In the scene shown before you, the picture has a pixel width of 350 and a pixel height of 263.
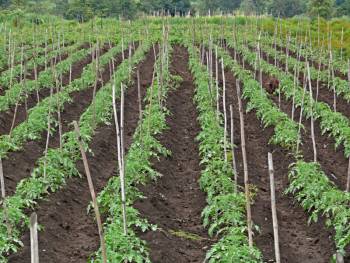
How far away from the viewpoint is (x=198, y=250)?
6.03 metres

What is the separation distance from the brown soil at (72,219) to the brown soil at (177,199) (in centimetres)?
67

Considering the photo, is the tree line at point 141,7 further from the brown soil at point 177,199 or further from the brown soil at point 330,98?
the brown soil at point 177,199

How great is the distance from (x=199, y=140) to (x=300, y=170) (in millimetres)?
2805

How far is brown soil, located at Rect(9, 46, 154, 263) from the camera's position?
574 centimetres

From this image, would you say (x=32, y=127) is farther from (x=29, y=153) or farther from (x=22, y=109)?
(x=22, y=109)

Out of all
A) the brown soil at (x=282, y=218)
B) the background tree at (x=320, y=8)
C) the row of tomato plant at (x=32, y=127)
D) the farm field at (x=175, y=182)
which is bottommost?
the brown soil at (x=282, y=218)

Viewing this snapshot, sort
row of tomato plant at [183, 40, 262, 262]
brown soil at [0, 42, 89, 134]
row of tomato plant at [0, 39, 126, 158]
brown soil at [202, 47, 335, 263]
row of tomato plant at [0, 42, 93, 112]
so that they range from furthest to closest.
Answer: row of tomato plant at [0, 42, 93, 112], brown soil at [0, 42, 89, 134], row of tomato plant at [0, 39, 126, 158], brown soil at [202, 47, 335, 263], row of tomato plant at [183, 40, 262, 262]

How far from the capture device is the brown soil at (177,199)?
5891mm

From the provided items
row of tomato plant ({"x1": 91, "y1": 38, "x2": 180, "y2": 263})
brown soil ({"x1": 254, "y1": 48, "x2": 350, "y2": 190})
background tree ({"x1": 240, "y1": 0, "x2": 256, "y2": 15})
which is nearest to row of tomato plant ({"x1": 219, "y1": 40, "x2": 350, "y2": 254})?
brown soil ({"x1": 254, "y1": 48, "x2": 350, "y2": 190})

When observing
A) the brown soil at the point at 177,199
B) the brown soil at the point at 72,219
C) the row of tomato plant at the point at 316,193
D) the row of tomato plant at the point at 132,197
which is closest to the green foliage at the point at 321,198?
the row of tomato plant at the point at 316,193

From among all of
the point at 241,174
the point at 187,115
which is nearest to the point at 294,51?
the point at 187,115

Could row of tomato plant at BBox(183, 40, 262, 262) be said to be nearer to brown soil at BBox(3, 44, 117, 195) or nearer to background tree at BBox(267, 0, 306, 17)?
brown soil at BBox(3, 44, 117, 195)

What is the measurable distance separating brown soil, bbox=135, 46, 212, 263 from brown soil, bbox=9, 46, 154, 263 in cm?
67

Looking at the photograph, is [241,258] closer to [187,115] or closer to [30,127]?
[30,127]
